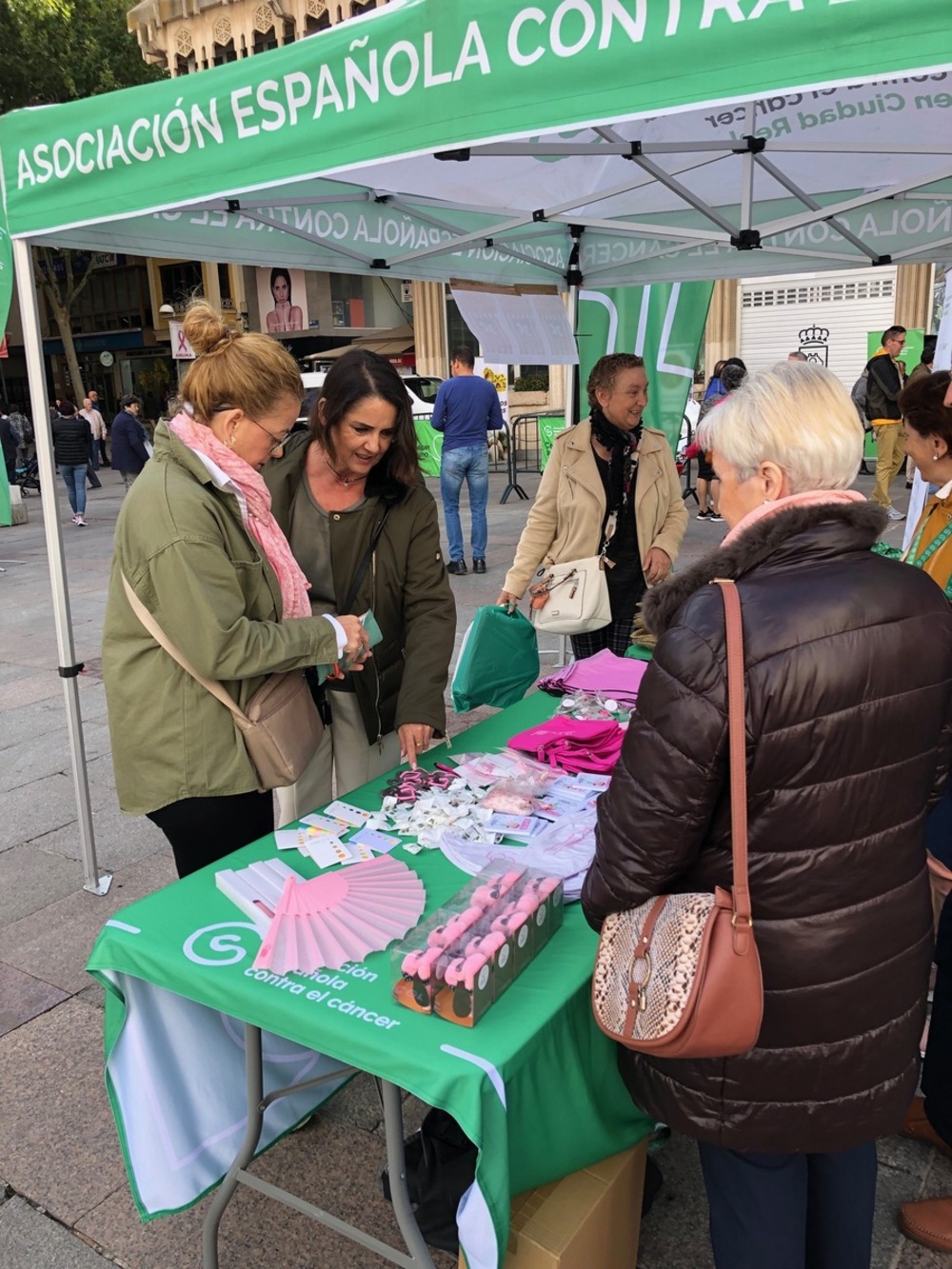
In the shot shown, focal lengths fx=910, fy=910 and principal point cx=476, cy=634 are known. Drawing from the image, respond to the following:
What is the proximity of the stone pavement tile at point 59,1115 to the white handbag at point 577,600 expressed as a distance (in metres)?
2.04

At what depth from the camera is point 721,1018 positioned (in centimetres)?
117

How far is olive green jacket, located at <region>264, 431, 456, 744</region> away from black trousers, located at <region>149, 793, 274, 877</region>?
0.46 metres

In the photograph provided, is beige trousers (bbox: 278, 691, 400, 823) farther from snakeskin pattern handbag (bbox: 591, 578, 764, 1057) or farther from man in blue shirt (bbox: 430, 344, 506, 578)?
man in blue shirt (bbox: 430, 344, 506, 578)

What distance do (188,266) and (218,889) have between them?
30.8 meters

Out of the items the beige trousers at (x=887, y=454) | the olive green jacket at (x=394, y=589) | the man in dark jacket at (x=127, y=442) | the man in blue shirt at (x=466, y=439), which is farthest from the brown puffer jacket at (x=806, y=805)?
the man in dark jacket at (x=127, y=442)

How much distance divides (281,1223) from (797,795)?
1545mm

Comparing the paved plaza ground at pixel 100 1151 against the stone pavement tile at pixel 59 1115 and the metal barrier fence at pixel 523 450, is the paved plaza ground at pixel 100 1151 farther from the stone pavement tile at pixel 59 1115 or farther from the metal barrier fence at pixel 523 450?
the metal barrier fence at pixel 523 450

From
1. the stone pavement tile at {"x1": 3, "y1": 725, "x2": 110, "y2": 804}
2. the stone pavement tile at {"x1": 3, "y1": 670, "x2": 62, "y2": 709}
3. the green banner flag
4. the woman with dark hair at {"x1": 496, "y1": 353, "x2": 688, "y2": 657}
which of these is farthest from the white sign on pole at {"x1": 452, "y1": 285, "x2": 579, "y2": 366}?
the stone pavement tile at {"x1": 3, "y1": 670, "x2": 62, "y2": 709}

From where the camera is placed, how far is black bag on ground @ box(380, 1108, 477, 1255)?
64.6 inches

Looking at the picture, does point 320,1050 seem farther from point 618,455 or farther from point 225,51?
point 225,51

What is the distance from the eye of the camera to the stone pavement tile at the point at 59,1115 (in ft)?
6.79

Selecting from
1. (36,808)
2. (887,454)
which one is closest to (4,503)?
(36,808)

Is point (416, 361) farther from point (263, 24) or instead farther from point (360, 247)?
point (360, 247)

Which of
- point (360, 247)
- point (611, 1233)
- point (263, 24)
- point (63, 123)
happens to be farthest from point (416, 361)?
point (611, 1233)
